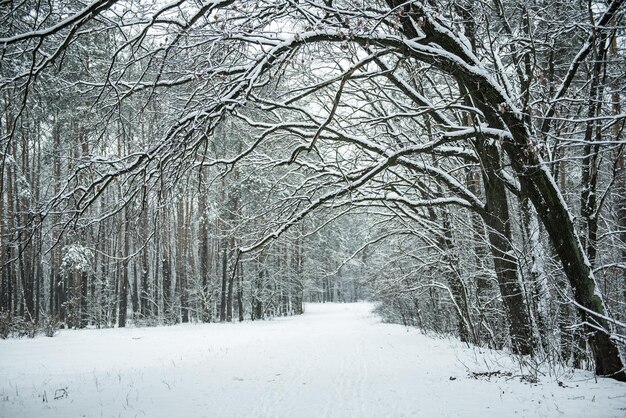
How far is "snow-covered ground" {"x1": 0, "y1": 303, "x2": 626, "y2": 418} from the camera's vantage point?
14.7 ft

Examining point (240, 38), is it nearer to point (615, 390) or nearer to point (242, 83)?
point (242, 83)

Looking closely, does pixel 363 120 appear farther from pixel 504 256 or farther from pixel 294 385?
pixel 294 385

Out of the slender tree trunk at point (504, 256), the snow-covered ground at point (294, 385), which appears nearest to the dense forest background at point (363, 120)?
the slender tree trunk at point (504, 256)

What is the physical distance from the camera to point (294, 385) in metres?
6.59

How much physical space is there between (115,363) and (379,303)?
19430mm

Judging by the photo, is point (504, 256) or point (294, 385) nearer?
point (294, 385)

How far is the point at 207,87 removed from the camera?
167 inches

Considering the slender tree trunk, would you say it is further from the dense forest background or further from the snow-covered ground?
the snow-covered ground

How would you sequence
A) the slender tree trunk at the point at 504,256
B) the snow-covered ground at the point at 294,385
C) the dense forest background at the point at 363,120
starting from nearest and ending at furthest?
the dense forest background at the point at 363,120
the snow-covered ground at the point at 294,385
the slender tree trunk at the point at 504,256

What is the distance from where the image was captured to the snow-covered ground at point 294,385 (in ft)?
14.7

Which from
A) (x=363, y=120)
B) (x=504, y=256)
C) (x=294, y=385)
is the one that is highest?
(x=363, y=120)

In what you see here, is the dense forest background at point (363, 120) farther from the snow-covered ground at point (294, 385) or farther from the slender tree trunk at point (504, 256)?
the snow-covered ground at point (294, 385)

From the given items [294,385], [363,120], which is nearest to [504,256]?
[363,120]

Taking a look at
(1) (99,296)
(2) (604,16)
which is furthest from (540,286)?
(1) (99,296)
